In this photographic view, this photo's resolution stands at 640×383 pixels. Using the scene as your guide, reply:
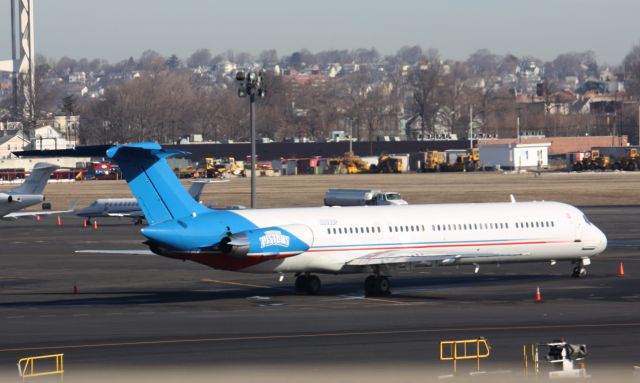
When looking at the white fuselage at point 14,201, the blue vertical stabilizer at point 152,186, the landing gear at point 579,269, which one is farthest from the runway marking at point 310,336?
the white fuselage at point 14,201

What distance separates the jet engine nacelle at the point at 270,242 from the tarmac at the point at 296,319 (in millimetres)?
1753

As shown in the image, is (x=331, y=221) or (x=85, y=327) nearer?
(x=85, y=327)

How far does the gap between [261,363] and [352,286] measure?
18330 mm

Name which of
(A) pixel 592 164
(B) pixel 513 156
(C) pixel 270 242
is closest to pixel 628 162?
(A) pixel 592 164

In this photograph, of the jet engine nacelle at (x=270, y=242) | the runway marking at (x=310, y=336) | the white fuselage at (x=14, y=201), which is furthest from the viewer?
the white fuselage at (x=14, y=201)

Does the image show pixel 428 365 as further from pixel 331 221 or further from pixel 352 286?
pixel 352 286

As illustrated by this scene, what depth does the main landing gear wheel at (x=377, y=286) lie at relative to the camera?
43625mm

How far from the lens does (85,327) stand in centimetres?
3656

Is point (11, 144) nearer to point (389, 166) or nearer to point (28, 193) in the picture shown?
point (389, 166)

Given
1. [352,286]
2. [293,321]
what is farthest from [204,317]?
[352,286]

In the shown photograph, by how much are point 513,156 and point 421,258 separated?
114 metres

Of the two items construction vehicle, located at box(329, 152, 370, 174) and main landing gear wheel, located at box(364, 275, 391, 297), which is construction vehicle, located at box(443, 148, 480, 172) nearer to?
construction vehicle, located at box(329, 152, 370, 174)

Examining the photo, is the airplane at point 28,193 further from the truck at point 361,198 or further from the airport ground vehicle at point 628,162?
the airport ground vehicle at point 628,162

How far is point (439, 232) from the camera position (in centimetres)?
4538
